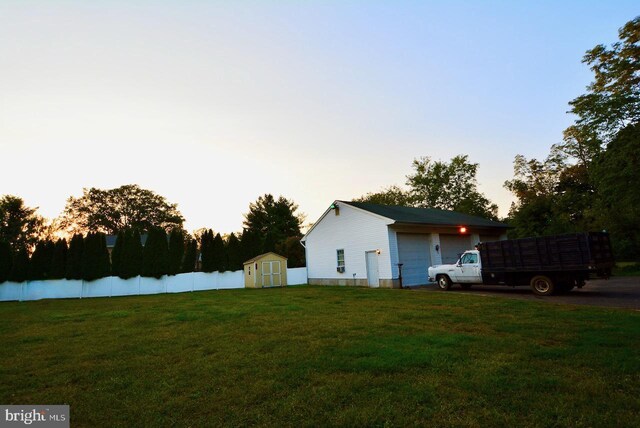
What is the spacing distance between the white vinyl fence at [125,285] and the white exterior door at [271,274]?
39.6 inches

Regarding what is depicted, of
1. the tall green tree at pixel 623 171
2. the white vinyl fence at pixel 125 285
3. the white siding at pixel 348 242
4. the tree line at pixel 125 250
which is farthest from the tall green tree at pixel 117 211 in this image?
the tall green tree at pixel 623 171

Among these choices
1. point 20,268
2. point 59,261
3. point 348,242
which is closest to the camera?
point 348,242

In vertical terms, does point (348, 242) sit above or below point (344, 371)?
above

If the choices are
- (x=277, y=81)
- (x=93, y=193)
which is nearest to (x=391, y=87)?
(x=277, y=81)

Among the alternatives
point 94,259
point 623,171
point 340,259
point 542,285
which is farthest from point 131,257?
point 623,171

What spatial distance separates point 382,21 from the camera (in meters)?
12.8

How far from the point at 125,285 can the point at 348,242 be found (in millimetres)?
17239

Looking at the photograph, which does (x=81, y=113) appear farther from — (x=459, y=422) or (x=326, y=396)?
(x=459, y=422)

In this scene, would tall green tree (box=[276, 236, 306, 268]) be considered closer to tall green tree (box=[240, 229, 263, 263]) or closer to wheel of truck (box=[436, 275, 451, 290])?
tall green tree (box=[240, 229, 263, 263])

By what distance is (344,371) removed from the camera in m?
4.62

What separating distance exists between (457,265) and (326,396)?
14.4 metres

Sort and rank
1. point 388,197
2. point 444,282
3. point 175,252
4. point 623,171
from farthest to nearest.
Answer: point 388,197 → point 175,252 → point 623,171 → point 444,282

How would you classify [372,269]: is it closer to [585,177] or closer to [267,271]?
[267,271]

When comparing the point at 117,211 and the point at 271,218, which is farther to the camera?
the point at 117,211
